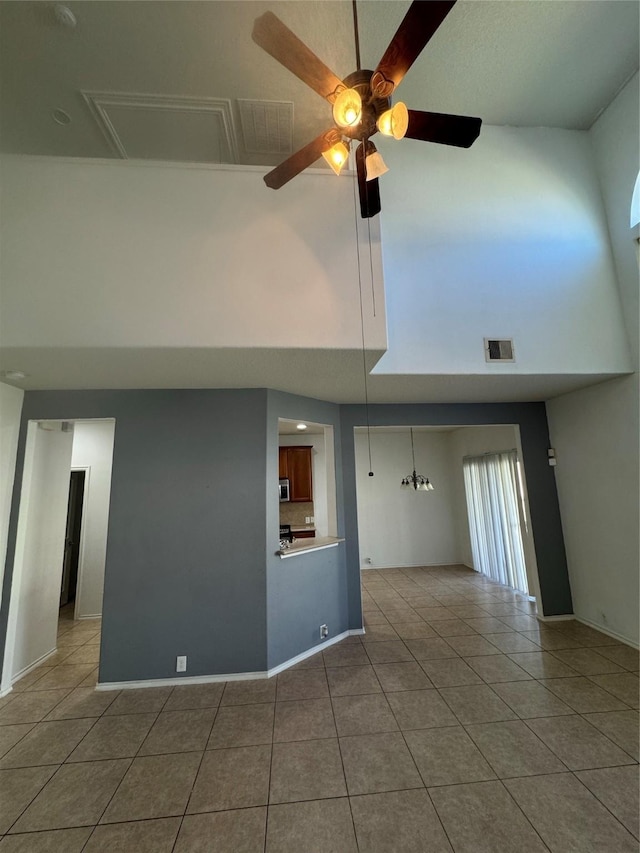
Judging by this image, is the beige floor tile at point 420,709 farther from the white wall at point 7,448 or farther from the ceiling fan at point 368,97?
the white wall at point 7,448

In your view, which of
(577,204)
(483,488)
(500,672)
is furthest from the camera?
(483,488)

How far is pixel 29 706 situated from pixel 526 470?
5.45 m

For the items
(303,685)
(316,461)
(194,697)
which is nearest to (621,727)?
(303,685)

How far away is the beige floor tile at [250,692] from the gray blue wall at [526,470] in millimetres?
1258

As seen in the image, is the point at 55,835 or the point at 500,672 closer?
the point at 55,835

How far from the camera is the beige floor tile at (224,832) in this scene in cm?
168

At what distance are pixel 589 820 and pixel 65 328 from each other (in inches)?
161

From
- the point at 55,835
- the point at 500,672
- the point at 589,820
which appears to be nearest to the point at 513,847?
the point at 589,820

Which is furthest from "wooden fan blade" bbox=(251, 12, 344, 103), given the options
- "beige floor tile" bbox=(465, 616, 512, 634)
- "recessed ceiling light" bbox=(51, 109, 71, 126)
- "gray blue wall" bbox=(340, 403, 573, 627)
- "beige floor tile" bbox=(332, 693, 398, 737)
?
"beige floor tile" bbox=(465, 616, 512, 634)

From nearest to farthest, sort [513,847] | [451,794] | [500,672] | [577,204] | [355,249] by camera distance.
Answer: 1. [513,847]
2. [451,794]
3. [355,249]
4. [500,672]
5. [577,204]

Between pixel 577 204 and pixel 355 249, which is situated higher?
pixel 577 204

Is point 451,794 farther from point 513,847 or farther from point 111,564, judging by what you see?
point 111,564

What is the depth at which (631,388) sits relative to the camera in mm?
3471

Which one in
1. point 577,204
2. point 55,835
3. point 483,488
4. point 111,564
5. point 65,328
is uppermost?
point 577,204
